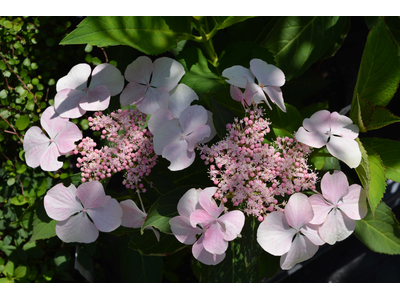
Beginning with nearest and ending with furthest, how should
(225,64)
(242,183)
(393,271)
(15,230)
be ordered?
(242,183) < (225,64) < (15,230) < (393,271)

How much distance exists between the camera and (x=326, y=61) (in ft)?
4.40

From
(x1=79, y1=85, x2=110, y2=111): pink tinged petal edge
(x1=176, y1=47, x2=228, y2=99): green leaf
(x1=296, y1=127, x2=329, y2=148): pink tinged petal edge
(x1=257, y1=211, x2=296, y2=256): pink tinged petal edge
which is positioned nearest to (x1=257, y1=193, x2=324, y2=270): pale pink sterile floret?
(x1=257, y1=211, x2=296, y2=256): pink tinged petal edge

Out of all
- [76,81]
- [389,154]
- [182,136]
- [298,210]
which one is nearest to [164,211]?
[182,136]

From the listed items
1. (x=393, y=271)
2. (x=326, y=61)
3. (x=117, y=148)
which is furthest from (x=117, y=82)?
(x=393, y=271)

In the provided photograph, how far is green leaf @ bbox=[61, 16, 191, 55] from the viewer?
69cm

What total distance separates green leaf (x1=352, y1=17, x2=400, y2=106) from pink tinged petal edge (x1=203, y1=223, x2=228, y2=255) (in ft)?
1.39

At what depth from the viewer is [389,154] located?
0.76 meters

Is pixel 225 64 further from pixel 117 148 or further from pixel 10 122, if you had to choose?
pixel 10 122

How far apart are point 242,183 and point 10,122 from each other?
77 cm

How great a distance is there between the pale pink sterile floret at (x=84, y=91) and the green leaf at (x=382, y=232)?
0.72 metres

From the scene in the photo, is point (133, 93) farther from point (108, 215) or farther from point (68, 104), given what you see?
point (108, 215)

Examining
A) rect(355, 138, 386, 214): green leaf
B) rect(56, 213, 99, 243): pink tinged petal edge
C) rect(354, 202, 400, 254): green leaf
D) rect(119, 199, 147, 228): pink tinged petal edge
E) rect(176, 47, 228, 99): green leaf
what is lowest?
rect(354, 202, 400, 254): green leaf

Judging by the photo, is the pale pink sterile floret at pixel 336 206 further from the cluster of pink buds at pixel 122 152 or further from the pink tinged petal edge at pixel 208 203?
the cluster of pink buds at pixel 122 152

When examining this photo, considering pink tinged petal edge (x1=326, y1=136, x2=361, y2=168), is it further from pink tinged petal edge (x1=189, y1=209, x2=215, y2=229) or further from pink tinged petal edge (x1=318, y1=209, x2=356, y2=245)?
pink tinged petal edge (x1=189, y1=209, x2=215, y2=229)
